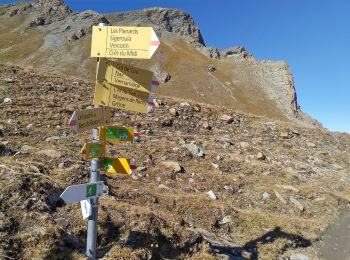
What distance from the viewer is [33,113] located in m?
17.1

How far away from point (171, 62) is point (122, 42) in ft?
283

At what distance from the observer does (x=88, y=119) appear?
6.44 meters

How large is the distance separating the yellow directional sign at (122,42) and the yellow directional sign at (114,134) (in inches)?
50.1

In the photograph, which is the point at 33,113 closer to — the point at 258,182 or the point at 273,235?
the point at 258,182

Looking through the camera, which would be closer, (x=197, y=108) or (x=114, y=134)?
(x=114, y=134)

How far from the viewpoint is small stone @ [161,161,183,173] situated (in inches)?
573

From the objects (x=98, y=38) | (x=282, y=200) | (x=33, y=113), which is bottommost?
(x=282, y=200)

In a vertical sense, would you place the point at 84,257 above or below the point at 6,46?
below

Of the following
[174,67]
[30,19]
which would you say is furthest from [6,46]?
[174,67]

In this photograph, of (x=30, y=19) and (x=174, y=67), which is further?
(x=30, y=19)

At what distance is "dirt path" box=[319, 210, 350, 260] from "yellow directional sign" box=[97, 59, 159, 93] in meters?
7.55

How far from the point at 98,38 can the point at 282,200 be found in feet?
33.1

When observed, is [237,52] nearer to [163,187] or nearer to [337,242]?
[163,187]

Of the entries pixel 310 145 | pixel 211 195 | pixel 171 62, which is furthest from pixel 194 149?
pixel 171 62
